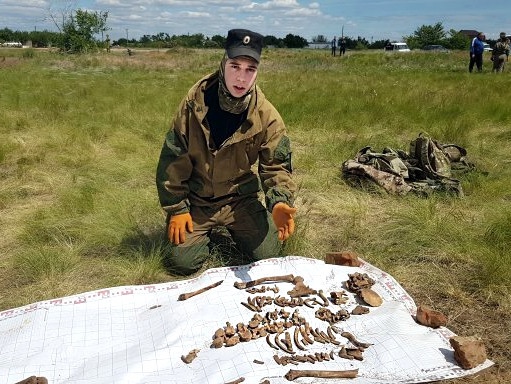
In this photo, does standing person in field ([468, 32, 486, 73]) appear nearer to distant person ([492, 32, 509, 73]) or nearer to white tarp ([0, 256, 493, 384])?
distant person ([492, 32, 509, 73])

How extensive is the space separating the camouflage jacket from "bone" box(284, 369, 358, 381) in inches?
44.1

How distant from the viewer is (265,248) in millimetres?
3162

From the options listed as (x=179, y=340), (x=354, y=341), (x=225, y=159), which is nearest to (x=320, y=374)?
(x=354, y=341)

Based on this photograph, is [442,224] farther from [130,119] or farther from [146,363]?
[130,119]

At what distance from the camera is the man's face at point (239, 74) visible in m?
2.76

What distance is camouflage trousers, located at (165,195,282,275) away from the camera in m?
3.10

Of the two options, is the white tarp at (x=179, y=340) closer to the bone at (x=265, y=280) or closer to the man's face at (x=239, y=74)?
the bone at (x=265, y=280)

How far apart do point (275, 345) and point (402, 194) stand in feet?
8.73

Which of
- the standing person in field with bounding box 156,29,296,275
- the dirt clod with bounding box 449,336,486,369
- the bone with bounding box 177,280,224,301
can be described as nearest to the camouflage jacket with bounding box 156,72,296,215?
the standing person in field with bounding box 156,29,296,275

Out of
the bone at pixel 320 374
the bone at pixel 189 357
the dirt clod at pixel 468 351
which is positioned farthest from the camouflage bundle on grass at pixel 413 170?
the bone at pixel 189 357

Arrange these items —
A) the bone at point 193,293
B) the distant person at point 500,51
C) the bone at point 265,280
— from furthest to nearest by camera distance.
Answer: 1. the distant person at point 500,51
2. the bone at point 265,280
3. the bone at point 193,293

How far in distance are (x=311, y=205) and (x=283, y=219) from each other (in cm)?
142

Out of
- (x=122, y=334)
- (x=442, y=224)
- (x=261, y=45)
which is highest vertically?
(x=261, y=45)

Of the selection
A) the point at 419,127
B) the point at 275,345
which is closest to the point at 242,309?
the point at 275,345
